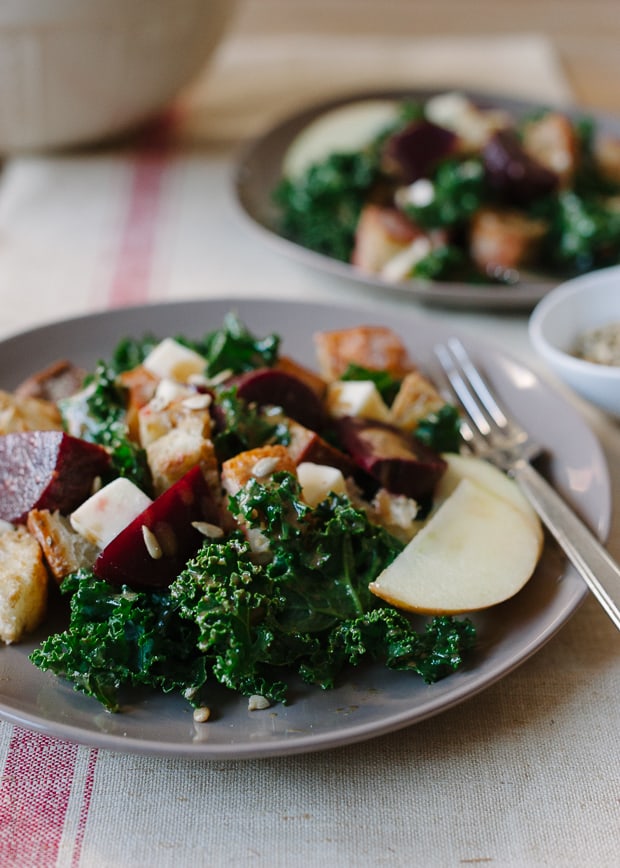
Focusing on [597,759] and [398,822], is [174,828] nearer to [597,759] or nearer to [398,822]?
[398,822]

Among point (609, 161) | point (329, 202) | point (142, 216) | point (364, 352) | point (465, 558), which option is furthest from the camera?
point (142, 216)

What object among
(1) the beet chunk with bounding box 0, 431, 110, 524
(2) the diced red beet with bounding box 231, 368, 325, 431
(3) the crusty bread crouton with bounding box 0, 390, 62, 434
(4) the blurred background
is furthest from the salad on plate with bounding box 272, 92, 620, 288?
(4) the blurred background

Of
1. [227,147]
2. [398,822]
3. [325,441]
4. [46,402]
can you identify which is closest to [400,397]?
[325,441]

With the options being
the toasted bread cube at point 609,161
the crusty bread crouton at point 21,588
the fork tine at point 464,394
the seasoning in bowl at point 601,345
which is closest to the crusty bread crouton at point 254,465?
the crusty bread crouton at point 21,588

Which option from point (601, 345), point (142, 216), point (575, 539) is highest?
point (575, 539)

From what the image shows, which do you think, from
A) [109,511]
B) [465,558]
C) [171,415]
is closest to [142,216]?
[171,415]

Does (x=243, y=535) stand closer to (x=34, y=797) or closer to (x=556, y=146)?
(x=34, y=797)
